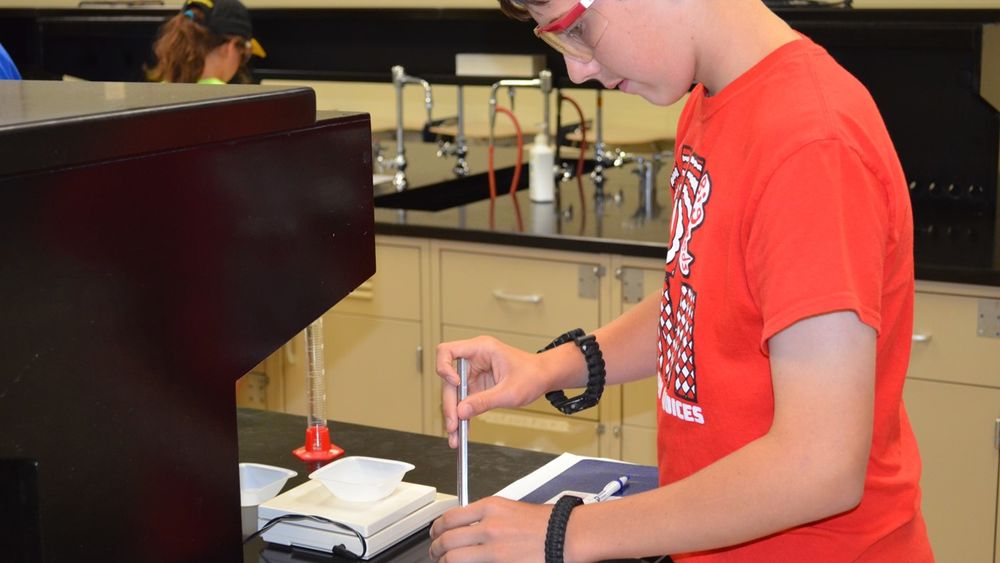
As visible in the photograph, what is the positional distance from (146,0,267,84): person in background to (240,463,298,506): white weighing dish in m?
2.32

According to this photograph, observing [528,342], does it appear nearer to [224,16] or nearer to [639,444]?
[639,444]

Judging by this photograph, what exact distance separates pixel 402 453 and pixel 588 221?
64.9 inches

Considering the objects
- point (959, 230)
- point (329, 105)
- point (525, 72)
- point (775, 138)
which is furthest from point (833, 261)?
point (329, 105)

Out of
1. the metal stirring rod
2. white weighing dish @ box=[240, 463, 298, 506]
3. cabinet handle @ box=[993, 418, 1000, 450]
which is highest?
the metal stirring rod

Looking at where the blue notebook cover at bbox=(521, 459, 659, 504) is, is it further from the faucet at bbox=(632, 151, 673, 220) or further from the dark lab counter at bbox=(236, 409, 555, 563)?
the faucet at bbox=(632, 151, 673, 220)

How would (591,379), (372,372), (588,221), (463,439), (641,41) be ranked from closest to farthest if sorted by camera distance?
(641,41) → (463,439) → (591,379) → (588,221) → (372,372)

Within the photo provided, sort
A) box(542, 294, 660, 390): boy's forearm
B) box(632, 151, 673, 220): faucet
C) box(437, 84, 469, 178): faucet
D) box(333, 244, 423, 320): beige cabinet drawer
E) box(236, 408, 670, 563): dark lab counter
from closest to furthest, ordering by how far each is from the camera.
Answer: box(542, 294, 660, 390): boy's forearm
box(236, 408, 670, 563): dark lab counter
box(333, 244, 423, 320): beige cabinet drawer
box(632, 151, 673, 220): faucet
box(437, 84, 469, 178): faucet

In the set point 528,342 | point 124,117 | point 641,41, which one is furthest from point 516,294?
point 124,117

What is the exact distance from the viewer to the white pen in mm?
1391

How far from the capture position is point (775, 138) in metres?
0.98

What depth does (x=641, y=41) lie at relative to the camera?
1041 millimetres

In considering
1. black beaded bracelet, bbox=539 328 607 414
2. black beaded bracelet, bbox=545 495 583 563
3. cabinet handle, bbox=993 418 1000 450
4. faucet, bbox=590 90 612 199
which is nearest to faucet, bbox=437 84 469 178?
faucet, bbox=590 90 612 199

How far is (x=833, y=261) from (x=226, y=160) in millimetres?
516

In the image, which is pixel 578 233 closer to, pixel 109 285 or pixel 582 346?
pixel 582 346
